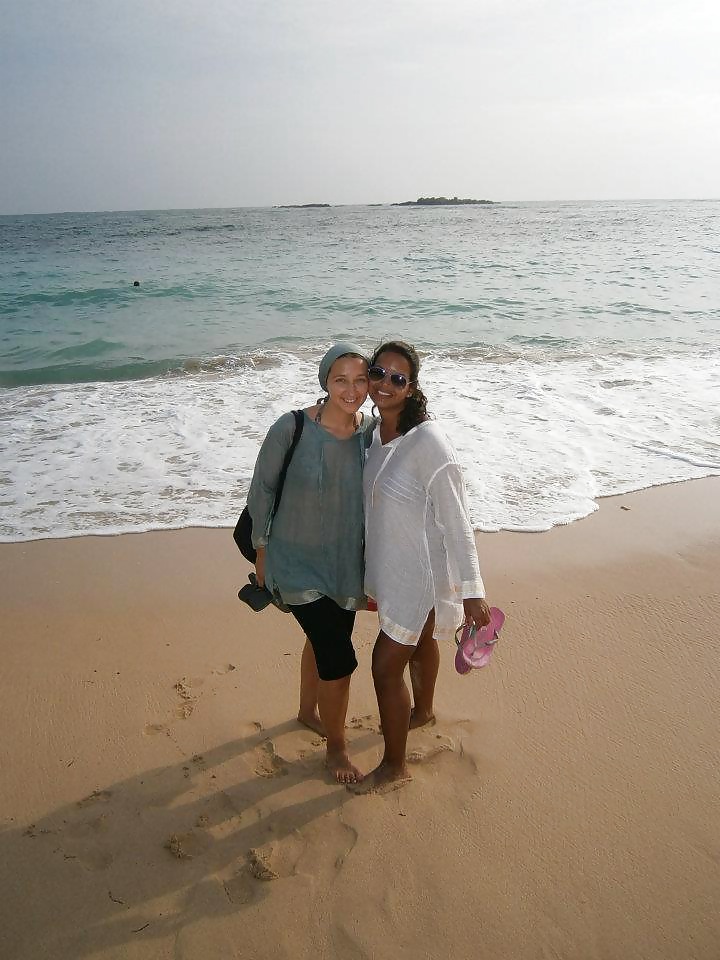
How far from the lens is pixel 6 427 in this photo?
25.8ft

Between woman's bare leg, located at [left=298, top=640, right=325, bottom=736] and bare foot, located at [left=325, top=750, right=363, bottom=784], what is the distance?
0.23m

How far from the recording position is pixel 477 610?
258cm

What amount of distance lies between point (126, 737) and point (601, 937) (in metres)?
2.09

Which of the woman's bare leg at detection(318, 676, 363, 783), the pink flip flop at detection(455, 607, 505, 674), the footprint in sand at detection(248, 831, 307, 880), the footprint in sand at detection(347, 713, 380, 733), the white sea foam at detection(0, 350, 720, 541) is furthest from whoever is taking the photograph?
the white sea foam at detection(0, 350, 720, 541)

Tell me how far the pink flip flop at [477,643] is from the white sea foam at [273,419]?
2505mm

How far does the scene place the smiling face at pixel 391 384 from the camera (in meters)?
2.57

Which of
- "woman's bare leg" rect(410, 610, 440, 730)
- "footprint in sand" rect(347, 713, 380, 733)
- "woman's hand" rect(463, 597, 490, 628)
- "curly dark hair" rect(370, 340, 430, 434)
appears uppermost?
"curly dark hair" rect(370, 340, 430, 434)

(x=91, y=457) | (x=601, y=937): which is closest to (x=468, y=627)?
(x=601, y=937)

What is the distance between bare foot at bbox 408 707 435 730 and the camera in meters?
3.21

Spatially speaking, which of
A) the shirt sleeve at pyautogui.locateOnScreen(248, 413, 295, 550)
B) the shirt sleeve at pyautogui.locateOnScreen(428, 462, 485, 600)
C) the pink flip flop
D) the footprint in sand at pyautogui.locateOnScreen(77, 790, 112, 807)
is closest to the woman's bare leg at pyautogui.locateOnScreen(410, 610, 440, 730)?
the pink flip flop

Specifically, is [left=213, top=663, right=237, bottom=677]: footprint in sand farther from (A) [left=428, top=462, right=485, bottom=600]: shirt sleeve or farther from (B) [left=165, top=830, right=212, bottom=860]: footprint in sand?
(A) [left=428, top=462, right=485, bottom=600]: shirt sleeve

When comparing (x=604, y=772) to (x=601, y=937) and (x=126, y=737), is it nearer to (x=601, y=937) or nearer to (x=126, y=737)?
(x=601, y=937)

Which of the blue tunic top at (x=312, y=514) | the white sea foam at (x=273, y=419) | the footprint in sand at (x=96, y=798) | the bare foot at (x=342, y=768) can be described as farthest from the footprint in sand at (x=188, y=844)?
the white sea foam at (x=273, y=419)

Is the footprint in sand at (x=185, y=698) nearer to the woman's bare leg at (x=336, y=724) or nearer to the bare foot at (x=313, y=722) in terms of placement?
the bare foot at (x=313, y=722)
